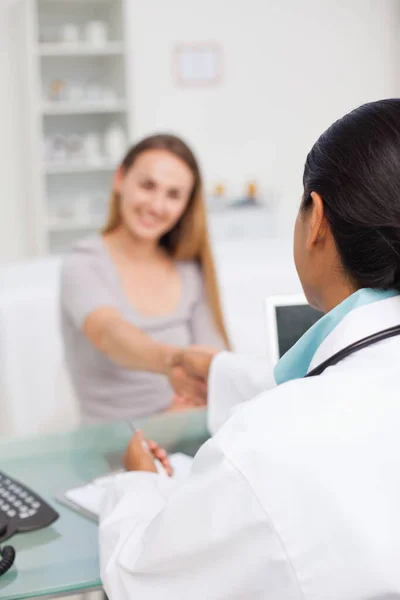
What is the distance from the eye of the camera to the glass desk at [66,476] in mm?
→ 857

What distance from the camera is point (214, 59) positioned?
4770 mm

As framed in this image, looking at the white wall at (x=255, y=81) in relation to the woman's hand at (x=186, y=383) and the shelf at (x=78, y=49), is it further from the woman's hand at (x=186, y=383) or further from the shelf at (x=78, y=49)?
the woman's hand at (x=186, y=383)

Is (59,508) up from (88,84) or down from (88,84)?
down

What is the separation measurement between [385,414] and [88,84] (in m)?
4.10

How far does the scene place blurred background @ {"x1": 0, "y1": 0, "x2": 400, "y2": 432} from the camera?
4.24 metres

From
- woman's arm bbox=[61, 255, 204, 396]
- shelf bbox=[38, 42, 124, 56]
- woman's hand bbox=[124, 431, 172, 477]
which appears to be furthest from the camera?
shelf bbox=[38, 42, 124, 56]

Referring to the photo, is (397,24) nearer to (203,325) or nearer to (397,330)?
(203,325)

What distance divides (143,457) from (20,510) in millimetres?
171

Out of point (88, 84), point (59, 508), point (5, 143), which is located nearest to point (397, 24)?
point (88, 84)

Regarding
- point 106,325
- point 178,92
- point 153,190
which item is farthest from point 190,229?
point 178,92

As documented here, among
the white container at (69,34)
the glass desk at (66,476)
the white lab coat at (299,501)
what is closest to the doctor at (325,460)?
the white lab coat at (299,501)

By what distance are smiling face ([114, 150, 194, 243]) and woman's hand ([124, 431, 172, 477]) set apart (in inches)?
28.6

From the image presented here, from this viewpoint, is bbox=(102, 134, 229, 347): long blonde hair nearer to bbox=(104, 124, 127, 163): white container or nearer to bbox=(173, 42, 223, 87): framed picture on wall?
bbox=(104, 124, 127, 163): white container

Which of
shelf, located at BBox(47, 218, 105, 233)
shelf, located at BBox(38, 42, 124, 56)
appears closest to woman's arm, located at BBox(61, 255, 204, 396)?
shelf, located at BBox(47, 218, 105, 233)
